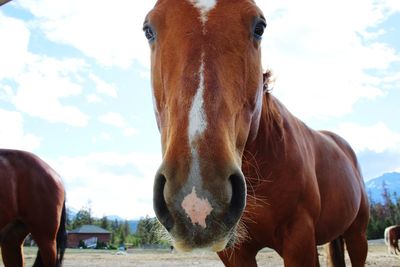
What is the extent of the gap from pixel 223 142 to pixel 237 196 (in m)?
0.22

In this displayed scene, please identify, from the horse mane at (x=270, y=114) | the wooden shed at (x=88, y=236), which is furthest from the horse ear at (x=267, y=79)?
the wooden shed at (x=88, y=236)

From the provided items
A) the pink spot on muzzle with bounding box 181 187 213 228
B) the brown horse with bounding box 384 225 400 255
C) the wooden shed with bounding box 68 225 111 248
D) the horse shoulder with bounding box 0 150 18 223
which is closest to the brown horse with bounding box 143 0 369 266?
the pink spot on muzzle with bounding box 181 187 213 228

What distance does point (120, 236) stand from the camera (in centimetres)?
6994

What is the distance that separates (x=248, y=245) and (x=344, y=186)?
153cm

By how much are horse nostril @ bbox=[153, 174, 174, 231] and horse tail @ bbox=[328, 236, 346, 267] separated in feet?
14.6

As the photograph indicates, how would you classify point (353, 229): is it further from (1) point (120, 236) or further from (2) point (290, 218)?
(1) point (120, 236)

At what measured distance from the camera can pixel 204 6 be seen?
2.09 m

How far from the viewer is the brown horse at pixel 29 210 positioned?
6629 mm

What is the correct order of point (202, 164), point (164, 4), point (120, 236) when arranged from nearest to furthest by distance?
point (202, 164) → point (164, 4) → point (120, 236)

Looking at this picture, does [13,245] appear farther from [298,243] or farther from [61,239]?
[298,243]

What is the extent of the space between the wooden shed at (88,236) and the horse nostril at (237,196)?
67.3 m

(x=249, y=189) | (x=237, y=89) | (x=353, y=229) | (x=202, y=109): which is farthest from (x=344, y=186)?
(x=202, y=109)

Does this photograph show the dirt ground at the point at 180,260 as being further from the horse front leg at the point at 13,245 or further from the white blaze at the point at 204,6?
the white blaze at the point at 204,6

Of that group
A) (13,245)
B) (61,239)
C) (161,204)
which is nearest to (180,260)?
(61,239)
